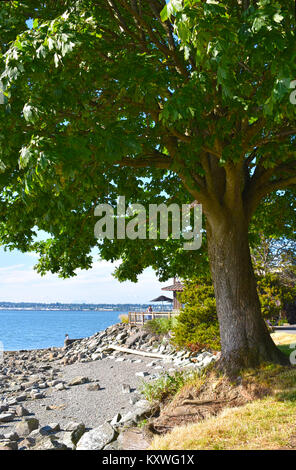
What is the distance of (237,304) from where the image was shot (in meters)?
8.73

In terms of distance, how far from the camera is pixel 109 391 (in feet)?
42.9

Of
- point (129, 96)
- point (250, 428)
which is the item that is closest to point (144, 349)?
point (250, 428)

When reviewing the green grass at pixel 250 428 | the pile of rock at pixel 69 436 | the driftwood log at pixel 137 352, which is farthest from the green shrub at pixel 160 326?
the green grass at pixel 250 428

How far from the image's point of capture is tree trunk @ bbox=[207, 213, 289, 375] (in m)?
8.54

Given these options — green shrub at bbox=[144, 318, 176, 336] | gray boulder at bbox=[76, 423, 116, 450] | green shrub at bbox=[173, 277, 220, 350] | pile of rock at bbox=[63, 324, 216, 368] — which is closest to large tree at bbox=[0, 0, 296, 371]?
gray boulder at bbox=[76, 423, 116, 450]

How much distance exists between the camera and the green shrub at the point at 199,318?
17328mm

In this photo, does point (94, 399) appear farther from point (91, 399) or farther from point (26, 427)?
point (26, 427)

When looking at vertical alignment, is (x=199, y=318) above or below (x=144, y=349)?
above

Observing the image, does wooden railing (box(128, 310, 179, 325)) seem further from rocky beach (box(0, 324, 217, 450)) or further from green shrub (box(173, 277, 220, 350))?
green shrub (box(173, 277, 220, 350))

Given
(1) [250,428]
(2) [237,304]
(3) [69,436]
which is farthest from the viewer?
(2) [237,304]

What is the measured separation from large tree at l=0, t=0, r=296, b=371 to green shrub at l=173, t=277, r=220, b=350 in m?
6.25

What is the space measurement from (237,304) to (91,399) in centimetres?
632

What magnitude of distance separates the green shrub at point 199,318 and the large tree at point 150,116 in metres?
6.25

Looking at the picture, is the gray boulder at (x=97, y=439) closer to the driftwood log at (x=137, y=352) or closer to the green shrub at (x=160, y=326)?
the driftwood log at (x=137, y=352)
